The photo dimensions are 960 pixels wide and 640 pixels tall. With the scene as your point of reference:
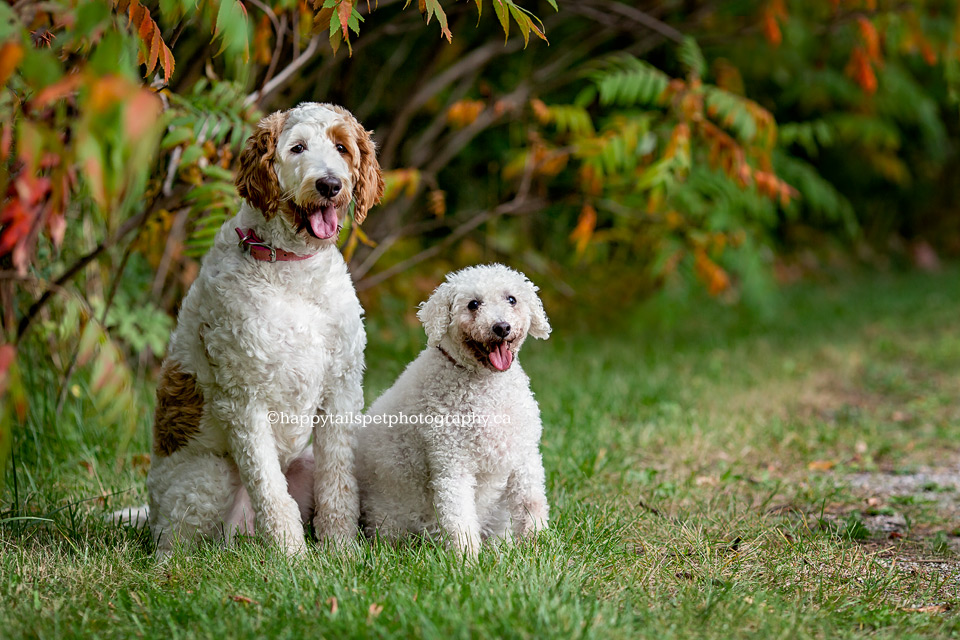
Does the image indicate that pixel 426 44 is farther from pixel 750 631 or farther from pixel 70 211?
pixel 750 631

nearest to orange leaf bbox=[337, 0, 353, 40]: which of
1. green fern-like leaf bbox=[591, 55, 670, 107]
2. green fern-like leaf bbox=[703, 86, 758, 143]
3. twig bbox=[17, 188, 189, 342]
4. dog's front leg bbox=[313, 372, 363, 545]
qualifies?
twig bbox=[17, 188, 189, 342]

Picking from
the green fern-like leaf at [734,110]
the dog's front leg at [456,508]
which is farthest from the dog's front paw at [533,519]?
the green fern-like leaf at [734,110]

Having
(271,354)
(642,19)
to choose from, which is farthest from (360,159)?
(642,19)

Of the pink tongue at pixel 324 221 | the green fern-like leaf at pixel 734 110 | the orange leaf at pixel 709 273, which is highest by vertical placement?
the green fern-like leaf at pixel 734 110

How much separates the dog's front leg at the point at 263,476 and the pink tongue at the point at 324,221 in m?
0.66

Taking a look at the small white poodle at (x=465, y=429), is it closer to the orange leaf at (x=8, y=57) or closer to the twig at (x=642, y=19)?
the orange leaf at (x=8, y=57)

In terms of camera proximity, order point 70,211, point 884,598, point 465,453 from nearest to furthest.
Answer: point 884,598
point 465,453
point 70,211

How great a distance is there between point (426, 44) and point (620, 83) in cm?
308

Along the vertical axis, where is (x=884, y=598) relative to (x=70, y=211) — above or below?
below

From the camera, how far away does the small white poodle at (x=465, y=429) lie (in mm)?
3176

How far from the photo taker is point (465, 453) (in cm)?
318

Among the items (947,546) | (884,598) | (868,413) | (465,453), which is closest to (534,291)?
(465,453)

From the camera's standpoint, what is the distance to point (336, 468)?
3.36m

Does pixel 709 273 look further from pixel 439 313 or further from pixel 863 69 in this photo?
pixel 439 313
